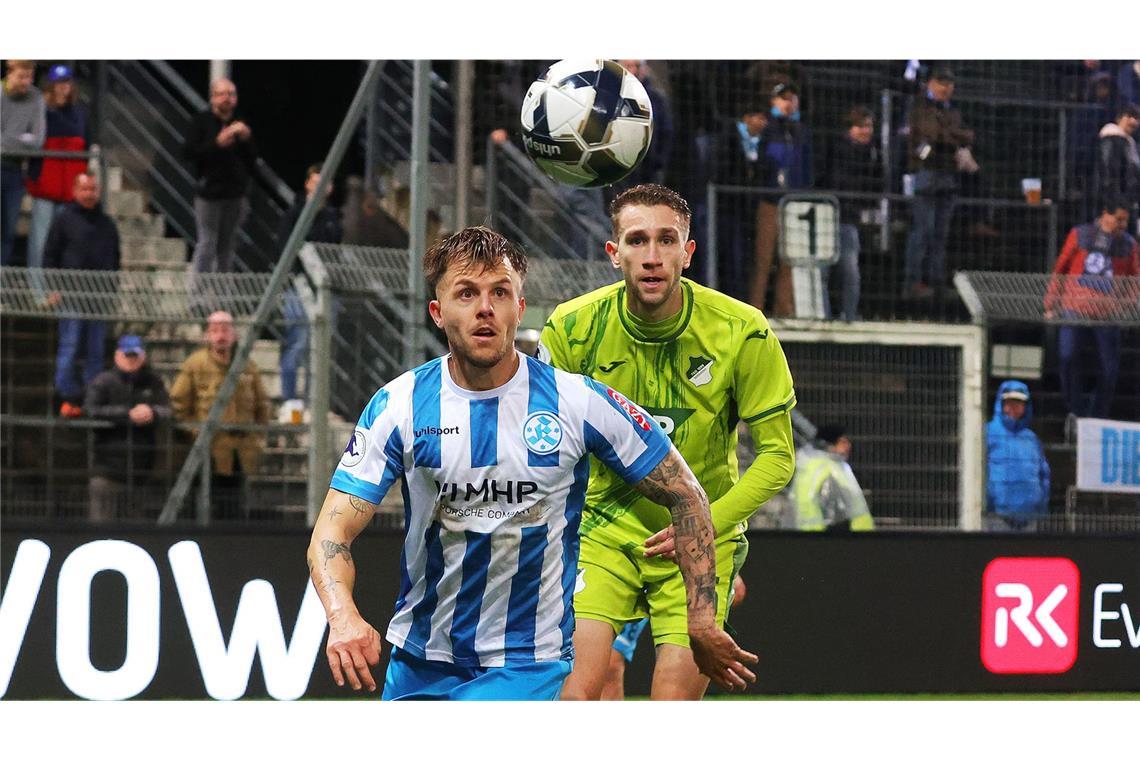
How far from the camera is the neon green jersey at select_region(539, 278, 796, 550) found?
20.6ft

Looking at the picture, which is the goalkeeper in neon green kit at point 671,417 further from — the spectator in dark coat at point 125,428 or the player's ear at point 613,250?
the spectator in dark coat at point 125,428

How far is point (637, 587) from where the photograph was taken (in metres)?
6.40

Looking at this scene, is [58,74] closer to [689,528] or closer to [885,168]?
[885,168]

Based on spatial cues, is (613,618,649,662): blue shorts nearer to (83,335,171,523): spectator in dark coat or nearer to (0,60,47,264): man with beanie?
(83,335,171,523): spectator in dark coat

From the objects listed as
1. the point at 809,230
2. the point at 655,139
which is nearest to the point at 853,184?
the point at 809,230

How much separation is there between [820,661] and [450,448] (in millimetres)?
5686

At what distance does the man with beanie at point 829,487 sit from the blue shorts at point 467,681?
18.2 ft

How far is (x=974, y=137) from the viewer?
1193cm

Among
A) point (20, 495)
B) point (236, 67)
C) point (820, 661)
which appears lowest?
point (820, 661)

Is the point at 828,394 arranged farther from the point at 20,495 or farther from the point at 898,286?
the point at 20,495

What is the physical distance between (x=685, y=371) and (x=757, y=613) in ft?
13.6

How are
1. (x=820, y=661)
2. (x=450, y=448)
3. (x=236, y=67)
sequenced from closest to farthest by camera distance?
(x=450, y=448)
(x=820, y=661)
(x=236, y=67)

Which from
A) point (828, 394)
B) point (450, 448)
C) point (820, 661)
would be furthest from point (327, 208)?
point (450, 448)

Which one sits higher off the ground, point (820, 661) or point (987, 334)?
point (987, 334)
